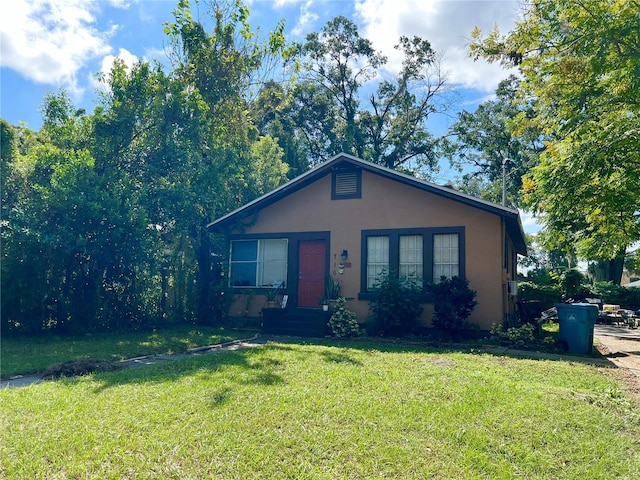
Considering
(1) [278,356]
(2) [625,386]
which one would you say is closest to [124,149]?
(1) [278,356]

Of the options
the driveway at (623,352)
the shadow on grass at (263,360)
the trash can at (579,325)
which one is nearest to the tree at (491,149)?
the driveway at (623,352)

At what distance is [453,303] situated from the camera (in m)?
10.5

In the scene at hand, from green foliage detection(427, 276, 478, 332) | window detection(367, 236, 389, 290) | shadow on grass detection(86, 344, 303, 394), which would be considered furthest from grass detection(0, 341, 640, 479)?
window detection(367, 236, 389, 290)

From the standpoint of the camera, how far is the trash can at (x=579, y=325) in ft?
30.0

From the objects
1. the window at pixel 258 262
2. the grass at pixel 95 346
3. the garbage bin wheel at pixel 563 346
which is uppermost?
the window at pixel 258 262

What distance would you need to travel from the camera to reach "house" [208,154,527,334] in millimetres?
11094

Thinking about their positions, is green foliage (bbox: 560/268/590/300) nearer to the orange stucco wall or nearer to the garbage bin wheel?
the orange stucco wall

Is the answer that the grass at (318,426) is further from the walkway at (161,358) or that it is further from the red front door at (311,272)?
the red front door at (311,272)

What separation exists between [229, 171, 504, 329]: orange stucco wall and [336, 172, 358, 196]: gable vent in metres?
0.25

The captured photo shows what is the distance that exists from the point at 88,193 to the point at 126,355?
4.05 meters

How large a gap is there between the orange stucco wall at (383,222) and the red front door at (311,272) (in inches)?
14.6

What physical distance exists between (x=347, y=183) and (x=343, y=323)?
401 cm

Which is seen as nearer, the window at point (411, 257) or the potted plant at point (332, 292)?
the window at point (411, 257)

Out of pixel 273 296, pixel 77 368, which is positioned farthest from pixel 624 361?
pixel 77 368
